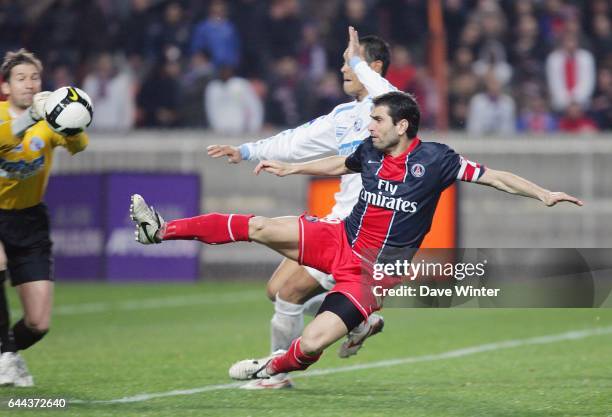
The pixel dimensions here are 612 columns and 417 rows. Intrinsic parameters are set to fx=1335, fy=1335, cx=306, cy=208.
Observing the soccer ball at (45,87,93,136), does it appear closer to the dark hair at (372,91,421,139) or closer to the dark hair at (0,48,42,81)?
the dark hair at (0,48,42,81)

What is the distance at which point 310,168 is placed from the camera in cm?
877

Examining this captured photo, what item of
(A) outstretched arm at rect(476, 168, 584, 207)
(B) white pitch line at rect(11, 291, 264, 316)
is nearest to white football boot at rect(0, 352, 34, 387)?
(A) outstretched arm at rect(476, 168, 584, 207)

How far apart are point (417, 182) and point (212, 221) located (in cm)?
129

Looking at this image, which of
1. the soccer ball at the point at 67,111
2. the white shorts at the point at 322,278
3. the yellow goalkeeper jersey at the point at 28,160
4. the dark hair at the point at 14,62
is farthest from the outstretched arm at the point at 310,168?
the dark hair at the point at 14,62

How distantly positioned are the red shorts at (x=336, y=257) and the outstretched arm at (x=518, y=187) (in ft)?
3.03

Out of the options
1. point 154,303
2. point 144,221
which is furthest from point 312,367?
point 154,303

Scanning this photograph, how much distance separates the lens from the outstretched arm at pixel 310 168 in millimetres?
8570

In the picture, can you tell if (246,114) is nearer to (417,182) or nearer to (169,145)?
(169,145)

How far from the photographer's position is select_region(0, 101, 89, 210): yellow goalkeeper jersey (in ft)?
29.5

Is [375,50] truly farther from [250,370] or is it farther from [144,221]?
[250,370]

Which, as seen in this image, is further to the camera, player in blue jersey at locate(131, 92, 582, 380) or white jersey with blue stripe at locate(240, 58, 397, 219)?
white jersey with blue stripe at locate(240, 58, 397, 219)

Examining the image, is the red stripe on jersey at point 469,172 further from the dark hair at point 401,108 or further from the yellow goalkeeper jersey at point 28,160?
the yellow goalkeeper jersey at point 28,160

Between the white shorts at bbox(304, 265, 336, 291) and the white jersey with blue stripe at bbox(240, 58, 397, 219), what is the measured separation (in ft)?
1.44

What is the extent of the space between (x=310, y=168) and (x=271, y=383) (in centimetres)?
160
